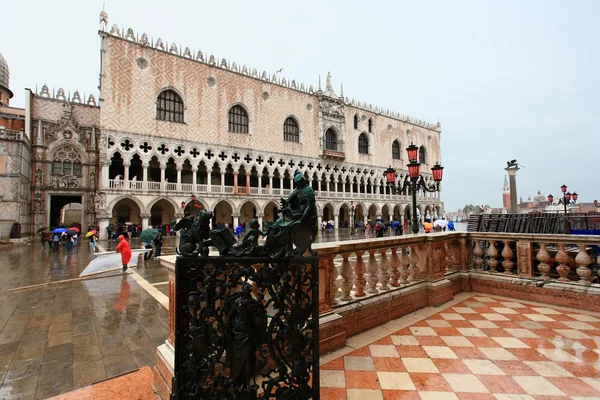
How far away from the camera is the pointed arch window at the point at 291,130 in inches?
1164

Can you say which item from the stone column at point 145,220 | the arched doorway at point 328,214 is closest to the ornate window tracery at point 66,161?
the stone column at point 145,220

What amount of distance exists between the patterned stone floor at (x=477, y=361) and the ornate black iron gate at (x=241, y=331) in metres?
0.73

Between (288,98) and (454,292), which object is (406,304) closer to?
(454,292)

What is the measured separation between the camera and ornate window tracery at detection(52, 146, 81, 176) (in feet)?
70.5

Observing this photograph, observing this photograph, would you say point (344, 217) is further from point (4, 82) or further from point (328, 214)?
point (4, 82)

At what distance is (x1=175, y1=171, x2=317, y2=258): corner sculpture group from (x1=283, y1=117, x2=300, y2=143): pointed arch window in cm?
2824

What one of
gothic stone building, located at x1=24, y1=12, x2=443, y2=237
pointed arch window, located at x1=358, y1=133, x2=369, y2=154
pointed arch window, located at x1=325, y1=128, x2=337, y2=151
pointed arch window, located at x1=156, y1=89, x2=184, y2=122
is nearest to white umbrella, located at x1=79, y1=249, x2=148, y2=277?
gothic stone building, located at x1=24, y1=12, x2=443, y2=237

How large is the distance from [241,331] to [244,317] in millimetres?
80

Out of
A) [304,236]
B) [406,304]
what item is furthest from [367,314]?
[304,236]

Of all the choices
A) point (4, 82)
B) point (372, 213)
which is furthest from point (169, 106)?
point (372, 213)

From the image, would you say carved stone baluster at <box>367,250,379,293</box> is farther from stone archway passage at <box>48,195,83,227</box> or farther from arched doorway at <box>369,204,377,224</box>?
arched doorway at <box>369,204,377,224</box>

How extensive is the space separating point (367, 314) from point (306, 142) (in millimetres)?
28413

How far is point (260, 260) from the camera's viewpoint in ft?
5.47

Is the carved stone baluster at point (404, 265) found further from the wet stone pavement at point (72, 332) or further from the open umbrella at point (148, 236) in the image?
the open umbrella at point (148, 236)
